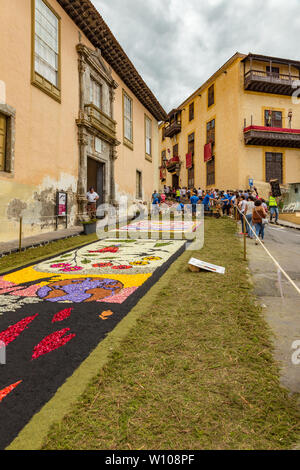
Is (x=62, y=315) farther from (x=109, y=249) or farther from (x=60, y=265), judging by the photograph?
(x=109, y=249)

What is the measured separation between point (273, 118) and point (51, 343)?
2719cm

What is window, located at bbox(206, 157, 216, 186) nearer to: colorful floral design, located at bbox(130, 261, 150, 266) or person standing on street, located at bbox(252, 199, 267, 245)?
person standing on street, located at bbox(252, 199, 267, 245)

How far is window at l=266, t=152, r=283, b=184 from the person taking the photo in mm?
24750

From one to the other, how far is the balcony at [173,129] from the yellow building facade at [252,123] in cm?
575

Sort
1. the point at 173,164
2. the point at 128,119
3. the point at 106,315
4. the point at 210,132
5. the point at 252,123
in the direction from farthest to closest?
the point at 173,164, the point at 210,132, the point at 252,123, the point at 128,119, the point at 106,315

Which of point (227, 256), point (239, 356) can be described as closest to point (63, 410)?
Result: point (239, 356)

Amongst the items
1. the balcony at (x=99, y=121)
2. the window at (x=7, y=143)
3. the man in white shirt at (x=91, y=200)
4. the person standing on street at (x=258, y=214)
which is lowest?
the person standing on street at (x=258, y=214)

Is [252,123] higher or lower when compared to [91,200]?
higher

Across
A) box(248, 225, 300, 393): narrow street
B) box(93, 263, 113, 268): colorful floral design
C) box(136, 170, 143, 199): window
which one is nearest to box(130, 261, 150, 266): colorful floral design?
box(93, 263, 113, 268): colorful floral design

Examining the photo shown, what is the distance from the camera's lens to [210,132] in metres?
27.6

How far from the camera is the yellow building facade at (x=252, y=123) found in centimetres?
2373

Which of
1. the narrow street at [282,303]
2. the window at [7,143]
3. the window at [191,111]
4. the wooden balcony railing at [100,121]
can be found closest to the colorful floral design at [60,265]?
the narrow street at [282,303]

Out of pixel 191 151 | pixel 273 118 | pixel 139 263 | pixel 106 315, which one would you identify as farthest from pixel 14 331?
pixel 191 151

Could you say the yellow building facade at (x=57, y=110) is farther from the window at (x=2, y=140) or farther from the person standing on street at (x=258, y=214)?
the person standing on street at (x=258, y=214)
